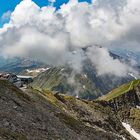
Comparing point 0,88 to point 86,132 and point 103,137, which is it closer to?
point 86,132

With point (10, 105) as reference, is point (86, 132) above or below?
below

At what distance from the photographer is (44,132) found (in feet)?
223

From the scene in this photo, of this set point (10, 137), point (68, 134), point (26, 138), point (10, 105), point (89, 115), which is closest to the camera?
point (10, 137)

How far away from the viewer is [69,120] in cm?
10262

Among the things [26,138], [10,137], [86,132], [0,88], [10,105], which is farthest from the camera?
[86,132]

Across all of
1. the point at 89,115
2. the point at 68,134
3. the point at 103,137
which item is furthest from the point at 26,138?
the point at 89,115

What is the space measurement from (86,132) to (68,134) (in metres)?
20.8

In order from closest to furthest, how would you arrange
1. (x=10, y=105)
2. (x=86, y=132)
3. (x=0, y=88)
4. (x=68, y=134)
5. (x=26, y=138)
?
1. (x=26, y=138)
2. (x=10, y=105)
3. (x=68, y=134)
4. (x=0, y=88)
5. (x=86, y=132)

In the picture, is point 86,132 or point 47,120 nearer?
point 47,120

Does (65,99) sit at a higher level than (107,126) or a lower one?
higher

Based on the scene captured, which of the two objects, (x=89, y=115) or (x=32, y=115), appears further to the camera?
(x=89, y=115)

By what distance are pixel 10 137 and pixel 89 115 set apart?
13160cm

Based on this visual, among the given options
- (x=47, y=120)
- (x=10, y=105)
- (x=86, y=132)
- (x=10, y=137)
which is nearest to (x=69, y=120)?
(x=86, y=132)

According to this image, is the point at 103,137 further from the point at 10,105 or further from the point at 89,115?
the point at 89,115
